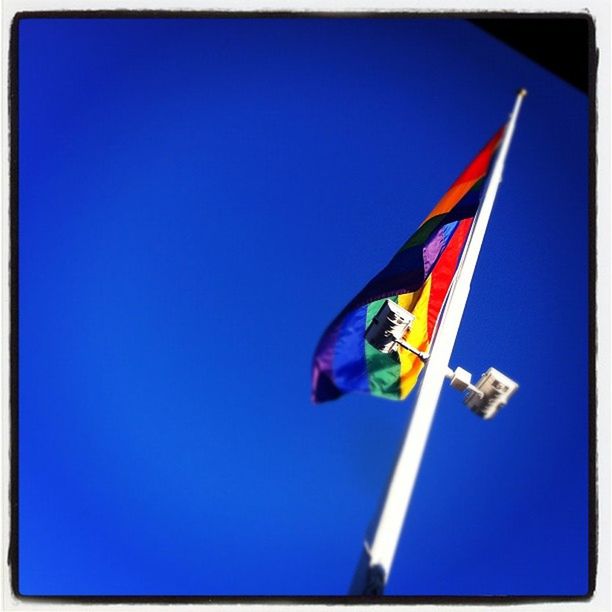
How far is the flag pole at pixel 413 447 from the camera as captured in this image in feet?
4.06

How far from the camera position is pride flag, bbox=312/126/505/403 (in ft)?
6.13

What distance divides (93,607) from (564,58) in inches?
85.4

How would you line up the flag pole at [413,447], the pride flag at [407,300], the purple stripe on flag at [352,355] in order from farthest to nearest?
1. the purple stripe on flag at [352,355]
2. the pride flag at [407,300]
3. the flag pole at [413,447]

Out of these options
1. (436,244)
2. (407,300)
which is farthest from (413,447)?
(436,244)

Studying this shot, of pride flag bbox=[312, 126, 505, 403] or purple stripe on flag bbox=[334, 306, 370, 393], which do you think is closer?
pride flag bbox=[312, 126, 505, 403]

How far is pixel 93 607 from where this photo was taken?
188cm

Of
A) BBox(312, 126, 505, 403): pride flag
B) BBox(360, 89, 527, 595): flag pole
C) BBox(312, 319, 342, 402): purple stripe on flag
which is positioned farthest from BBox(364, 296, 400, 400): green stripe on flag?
BBox(360, 89, 527, 595): flag pole

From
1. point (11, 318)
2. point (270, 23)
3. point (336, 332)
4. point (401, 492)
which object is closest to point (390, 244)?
point (336, 332)

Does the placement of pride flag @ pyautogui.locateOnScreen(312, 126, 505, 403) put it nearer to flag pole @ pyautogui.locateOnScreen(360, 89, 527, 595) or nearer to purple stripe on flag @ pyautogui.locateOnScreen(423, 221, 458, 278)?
purple stripe on flag @ pyautogui.locateOnScreen(423, 221, 458, 278)

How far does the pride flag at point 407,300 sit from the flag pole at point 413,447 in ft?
0.68

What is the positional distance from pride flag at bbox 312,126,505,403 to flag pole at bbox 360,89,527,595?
207 mm

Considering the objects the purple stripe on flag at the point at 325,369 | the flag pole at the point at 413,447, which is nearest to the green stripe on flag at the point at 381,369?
the purple stripe on flag at the point at 325,369

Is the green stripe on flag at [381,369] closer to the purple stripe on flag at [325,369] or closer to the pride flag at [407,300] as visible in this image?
the pride flag at [407,300]
